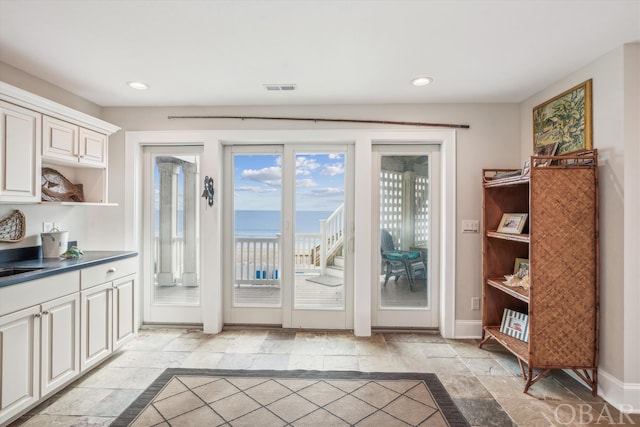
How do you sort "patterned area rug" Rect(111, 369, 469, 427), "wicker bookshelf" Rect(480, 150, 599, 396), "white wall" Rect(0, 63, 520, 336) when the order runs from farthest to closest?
1. "white wall" Rect(0, 63, 520, 336)
2. "wicker bookshelf" Rect(480, 150, 599, 396)
3. "patterned area rug" Rect(111, 369, 469, 427)

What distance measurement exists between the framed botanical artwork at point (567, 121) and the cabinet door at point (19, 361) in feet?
13.2

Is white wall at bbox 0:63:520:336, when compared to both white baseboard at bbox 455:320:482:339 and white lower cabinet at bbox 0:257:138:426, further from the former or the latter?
white lower cabinet at bbox 0:257:138:426

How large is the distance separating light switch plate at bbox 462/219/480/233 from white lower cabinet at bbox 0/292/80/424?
3.44m

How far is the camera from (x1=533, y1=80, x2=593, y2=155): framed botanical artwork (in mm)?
2396

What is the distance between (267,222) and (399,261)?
1.53 meters

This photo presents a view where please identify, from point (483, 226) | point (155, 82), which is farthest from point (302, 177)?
point (483, 226)

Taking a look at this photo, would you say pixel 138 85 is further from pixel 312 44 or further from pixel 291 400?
pixel 291 400

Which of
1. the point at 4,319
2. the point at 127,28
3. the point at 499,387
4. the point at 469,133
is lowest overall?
the point at 499,387

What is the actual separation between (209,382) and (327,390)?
2.94 feet

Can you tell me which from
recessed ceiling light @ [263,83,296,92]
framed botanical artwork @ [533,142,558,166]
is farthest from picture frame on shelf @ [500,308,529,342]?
recessed ceiling light @ [263,83,296,92]

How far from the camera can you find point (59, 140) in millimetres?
2518

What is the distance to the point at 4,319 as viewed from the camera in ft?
6.02

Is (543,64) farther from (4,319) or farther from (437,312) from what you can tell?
(4,319)

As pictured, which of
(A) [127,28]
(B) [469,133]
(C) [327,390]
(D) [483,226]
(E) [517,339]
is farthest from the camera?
(B) [469,133]
